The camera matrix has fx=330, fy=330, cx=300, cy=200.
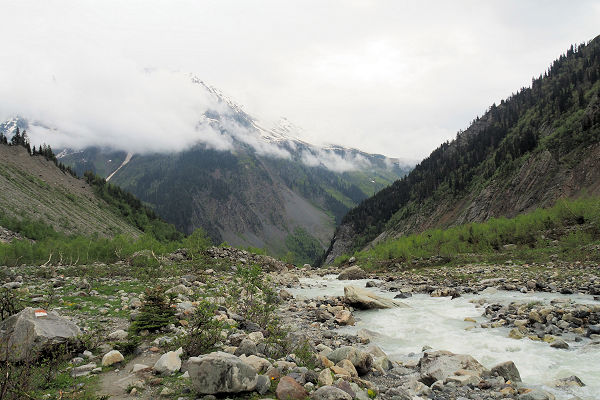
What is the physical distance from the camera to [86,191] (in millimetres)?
114062

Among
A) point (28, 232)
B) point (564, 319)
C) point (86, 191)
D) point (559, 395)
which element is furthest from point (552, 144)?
point (86, 191)

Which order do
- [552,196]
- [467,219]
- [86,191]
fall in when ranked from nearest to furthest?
[552,196], [467,219], [86,191]

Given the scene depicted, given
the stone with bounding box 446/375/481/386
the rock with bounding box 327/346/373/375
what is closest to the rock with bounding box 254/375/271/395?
the rock with bounding box 327/346/373/375

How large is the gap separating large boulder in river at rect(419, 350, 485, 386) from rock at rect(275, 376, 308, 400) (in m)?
4.32

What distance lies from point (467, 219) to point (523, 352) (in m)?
96.2

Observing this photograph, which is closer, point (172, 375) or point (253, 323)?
point (172, 375)

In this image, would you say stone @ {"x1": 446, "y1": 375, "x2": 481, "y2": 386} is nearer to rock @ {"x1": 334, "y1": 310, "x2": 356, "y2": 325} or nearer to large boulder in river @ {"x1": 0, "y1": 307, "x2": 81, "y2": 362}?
rock @ {"x1": 334, "y1": 310, "x2": 356, "y2": 325}

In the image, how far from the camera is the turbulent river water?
951 centimetres

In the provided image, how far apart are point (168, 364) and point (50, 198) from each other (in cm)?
9645

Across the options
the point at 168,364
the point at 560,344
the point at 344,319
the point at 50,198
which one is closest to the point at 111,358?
the point at 168,364

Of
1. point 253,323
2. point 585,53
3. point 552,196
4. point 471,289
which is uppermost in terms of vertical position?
point 585,53

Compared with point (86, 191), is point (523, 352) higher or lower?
lower

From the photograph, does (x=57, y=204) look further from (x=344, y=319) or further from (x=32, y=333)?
(x=32, y=333)

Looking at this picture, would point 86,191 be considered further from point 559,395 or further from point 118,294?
point 559,395
